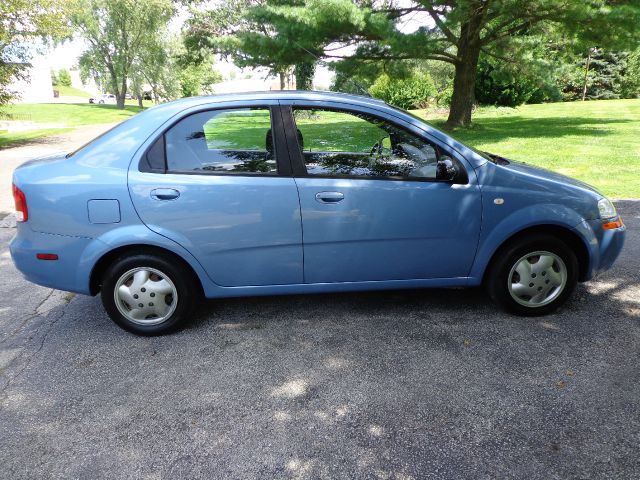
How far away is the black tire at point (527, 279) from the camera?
3.71 m

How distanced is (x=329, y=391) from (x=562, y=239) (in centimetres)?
221

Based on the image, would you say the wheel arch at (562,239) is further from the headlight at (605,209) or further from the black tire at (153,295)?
the black tire at (153,295)

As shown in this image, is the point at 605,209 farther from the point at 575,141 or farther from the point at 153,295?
the point at 575,141

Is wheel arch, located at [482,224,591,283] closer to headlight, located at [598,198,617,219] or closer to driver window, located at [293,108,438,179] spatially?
headlight, located at [598,198,617,219]

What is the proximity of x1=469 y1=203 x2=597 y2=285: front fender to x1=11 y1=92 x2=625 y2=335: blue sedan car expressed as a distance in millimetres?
10

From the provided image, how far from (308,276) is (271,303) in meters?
0.72

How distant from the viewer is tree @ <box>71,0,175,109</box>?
3709 centimetres

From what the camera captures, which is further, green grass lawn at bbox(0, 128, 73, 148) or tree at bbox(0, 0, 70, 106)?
green grass lawn at bbox(0, 128, 73, 148)

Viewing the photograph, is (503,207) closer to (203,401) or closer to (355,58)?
(203,401)

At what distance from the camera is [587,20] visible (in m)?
12.7

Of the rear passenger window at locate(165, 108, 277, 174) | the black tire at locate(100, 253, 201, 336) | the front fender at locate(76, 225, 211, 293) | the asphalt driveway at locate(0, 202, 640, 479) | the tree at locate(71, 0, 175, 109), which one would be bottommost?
the asphalt driveway at locate(0, 202, 640, 479)

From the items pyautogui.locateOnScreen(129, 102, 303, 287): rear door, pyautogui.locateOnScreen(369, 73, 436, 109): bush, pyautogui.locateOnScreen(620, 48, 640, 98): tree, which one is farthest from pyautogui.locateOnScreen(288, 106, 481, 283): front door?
pyautogui.locateOnScreen(620, 48, 640, 98): tree

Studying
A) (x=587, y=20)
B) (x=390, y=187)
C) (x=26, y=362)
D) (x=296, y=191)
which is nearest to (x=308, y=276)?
(x=296, y=191)

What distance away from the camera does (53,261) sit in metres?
3.46
